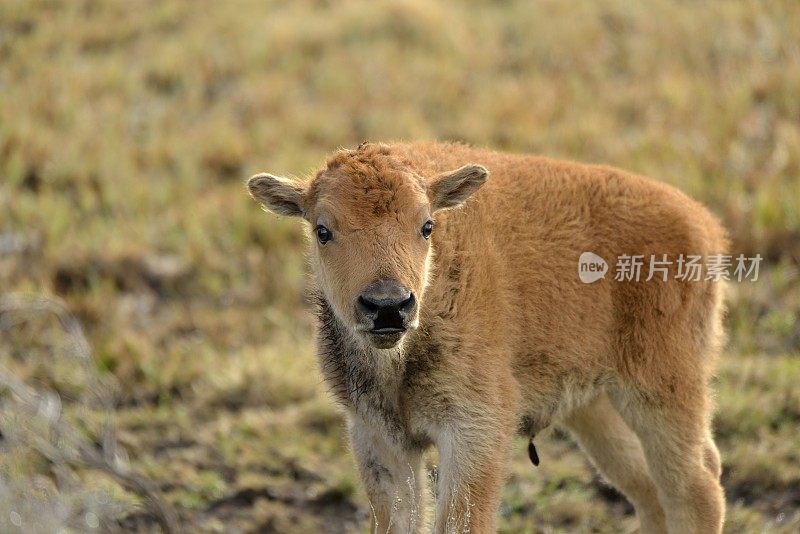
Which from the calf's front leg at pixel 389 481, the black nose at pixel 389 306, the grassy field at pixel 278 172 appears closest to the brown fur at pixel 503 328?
the calf's front leg at pixel 389 481

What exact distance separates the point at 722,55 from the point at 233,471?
9996 mm

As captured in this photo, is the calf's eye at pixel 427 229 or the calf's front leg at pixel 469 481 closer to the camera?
the calf's front leg at pixel 469 481

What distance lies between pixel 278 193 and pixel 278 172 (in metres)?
8.09

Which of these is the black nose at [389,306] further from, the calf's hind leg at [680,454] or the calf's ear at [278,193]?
the calf's hind leg at [680,454]

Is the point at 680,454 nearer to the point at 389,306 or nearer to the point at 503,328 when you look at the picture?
the point at 503,328

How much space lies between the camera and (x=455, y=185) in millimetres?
6133

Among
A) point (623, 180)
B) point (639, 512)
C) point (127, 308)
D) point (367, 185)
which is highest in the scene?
point (367, 185)

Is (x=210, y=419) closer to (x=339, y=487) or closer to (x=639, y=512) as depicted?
(x=339, y=487)

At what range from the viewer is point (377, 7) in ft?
62.4

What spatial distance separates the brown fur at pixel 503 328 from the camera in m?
5.89

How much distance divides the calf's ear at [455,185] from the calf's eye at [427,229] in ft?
0.73

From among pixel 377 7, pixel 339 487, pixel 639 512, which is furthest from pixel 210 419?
pixel 377 7

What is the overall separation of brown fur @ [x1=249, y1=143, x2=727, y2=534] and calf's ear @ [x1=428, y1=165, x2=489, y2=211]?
1cm

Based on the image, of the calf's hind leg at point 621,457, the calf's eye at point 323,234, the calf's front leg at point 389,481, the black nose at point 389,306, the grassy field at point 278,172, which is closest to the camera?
the black nose at point 389,306
